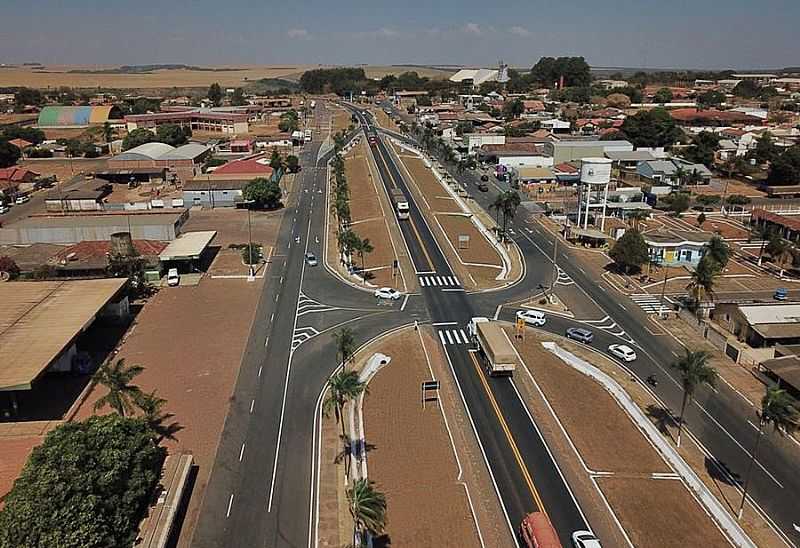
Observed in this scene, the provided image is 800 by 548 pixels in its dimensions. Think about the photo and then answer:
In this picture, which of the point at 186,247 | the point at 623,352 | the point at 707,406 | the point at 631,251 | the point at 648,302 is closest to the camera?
the point at 707,406

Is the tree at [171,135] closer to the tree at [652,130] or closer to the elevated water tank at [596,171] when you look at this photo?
the elevated water tank at [596,171]

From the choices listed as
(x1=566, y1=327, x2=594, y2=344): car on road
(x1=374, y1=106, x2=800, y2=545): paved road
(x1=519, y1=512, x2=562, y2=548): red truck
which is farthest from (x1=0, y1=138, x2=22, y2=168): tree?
(x1=519, y1=512, x2=562, y2=548): red truck

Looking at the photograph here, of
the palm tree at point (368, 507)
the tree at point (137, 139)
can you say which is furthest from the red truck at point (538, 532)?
the tree at point (137, 139)

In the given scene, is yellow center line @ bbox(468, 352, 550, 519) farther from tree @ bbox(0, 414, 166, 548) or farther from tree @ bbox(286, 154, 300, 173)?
tree @ bbox(286, 154, 300, 173)

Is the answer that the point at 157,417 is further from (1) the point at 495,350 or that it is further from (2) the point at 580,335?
(2) the point at 580,335

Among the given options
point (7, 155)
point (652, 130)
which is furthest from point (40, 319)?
point (652, 130)

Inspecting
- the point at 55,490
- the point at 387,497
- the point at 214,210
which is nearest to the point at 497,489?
the point at 387,497
